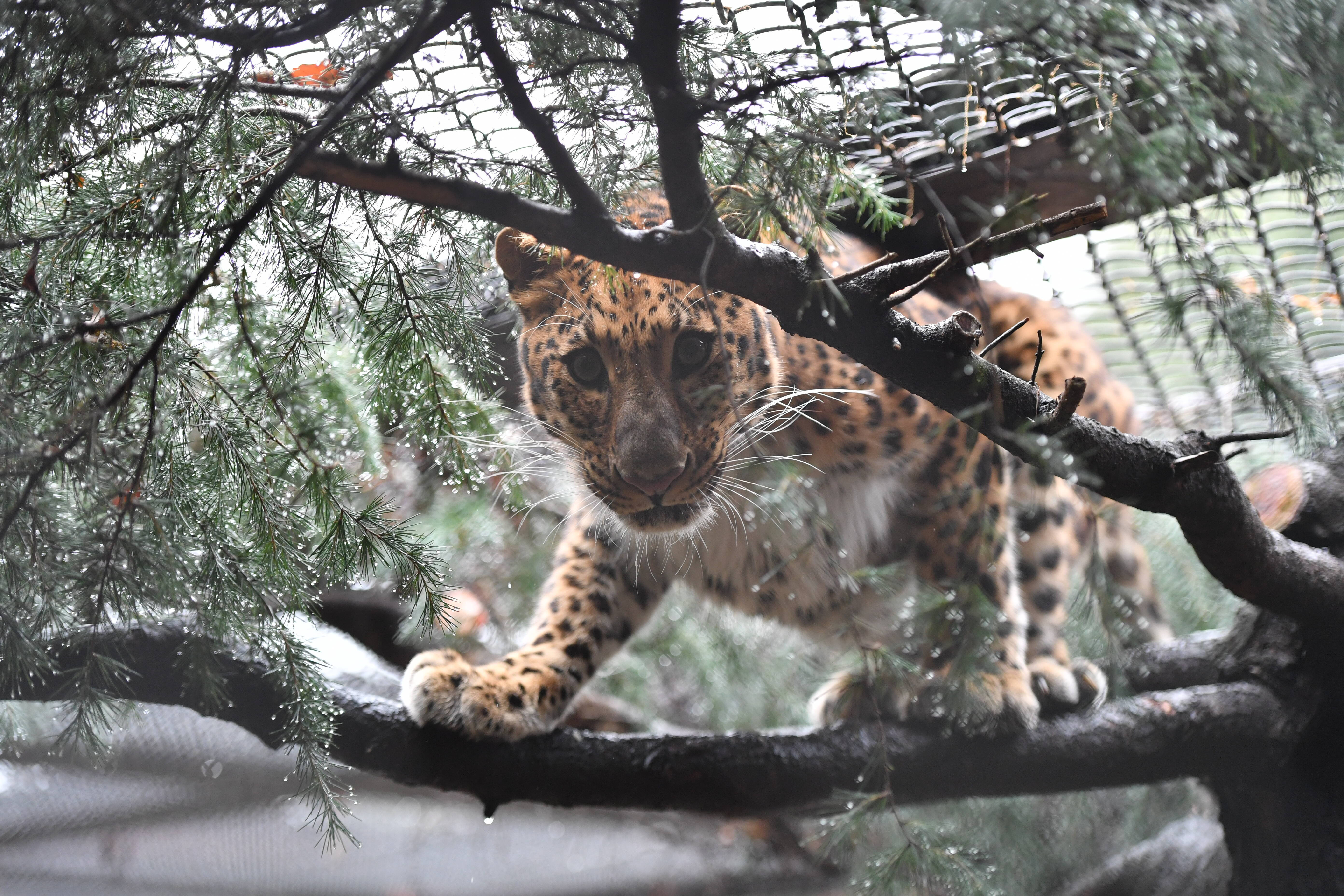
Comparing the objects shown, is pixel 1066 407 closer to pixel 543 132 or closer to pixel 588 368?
pixel 543 132

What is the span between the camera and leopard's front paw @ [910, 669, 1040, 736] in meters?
2.17

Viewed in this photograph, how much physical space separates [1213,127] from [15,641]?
1632 millimetres

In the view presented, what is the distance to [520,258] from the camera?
1.65m

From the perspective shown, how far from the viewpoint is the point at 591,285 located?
1.71m

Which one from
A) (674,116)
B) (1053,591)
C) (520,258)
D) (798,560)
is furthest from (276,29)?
(1053,591)

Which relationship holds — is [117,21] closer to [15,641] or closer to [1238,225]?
[15,641]

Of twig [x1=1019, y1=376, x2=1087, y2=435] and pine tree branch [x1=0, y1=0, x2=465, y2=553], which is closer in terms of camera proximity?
pine tree branch [x1=0, y1=0, x2=465, y2=553]

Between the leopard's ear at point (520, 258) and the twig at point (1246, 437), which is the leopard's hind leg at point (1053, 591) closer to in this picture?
the twig at point (1246, 437)

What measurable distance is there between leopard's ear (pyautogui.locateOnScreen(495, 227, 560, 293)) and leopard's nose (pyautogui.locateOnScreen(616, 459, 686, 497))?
46 cm

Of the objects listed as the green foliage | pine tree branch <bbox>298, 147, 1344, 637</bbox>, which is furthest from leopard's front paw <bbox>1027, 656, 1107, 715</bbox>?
→ the green foliage

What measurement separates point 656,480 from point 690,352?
28 centimetres

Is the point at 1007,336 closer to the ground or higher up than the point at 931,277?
closer to the ground

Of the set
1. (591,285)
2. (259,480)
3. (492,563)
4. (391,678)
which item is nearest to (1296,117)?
(591,285)

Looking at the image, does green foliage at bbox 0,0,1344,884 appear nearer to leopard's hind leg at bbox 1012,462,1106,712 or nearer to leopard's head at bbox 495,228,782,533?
leopard's head at bbox 495,228,782,533
